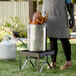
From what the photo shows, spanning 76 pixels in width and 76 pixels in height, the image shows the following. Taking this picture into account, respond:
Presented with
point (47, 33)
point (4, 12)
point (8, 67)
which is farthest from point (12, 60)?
point (4, 12)

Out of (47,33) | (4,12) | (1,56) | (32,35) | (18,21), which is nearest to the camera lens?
(32,35)

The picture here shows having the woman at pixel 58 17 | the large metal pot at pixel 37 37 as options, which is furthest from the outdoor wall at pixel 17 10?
the large metal pot at pixel 37 37

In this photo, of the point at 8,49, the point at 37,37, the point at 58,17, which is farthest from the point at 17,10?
the point at 37,37

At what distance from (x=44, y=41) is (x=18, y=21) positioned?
7.44 meters

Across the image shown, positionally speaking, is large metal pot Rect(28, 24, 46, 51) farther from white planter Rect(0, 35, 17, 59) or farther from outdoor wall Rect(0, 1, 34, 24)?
outdoor wall Rect(0, 1, 34, 24)

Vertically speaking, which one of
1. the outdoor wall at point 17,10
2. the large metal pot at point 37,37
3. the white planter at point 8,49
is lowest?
the white planter at point 8,49

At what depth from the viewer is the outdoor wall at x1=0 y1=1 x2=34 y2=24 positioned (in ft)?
41.2

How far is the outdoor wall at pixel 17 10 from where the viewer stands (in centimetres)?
1256

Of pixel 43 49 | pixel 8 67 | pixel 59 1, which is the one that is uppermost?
pixel 59 1

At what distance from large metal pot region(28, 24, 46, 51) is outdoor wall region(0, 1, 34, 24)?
8206 mm

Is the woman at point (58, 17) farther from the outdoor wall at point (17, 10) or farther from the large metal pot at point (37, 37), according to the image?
the outdoor wall at point (17, 10)

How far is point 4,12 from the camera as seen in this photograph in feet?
42.0

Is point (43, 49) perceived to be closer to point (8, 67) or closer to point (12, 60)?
point (8, 67)

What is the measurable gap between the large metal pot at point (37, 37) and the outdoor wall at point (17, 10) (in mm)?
8206
